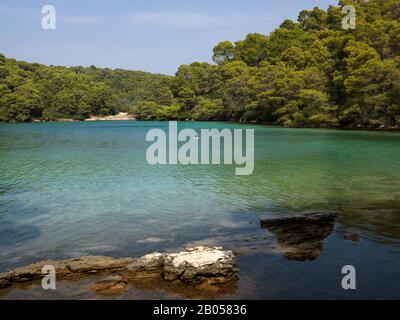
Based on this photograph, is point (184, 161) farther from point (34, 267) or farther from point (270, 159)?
point (34, 267)

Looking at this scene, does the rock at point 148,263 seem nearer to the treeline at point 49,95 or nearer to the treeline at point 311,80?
the treeline at point 311,80

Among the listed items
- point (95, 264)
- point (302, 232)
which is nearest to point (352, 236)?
point (302, 232)

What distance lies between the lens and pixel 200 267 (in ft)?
26.0

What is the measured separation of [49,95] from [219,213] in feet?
421

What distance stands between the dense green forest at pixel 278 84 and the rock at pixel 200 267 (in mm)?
44123

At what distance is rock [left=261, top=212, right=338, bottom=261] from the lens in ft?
30.9

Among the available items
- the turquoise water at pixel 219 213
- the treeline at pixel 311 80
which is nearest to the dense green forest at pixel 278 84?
the treeline at pixel 311 80

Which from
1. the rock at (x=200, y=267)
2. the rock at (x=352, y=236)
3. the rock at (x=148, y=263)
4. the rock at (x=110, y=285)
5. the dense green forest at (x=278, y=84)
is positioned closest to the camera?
the rock at (x=110, y=285)

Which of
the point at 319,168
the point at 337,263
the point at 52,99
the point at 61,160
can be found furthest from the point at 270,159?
the point at 52,99

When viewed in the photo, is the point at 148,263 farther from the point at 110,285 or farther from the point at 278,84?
the point at 278,84

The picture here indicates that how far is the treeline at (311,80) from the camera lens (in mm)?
49719

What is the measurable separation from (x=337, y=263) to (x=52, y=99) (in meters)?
133

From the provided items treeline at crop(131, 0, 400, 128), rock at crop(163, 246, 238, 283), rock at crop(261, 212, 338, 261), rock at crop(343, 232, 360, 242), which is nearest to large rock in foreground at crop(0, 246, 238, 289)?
rock at crop(163, 246, 238, 283)

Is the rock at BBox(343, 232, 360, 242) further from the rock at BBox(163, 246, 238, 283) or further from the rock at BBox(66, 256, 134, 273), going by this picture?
the rock at BBox(66, 256, 134, 273)
